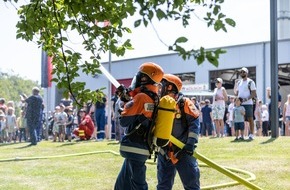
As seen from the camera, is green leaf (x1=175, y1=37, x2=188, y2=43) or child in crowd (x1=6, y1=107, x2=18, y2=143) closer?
green leaf (x1=175, y1=37, x2=188, y2=43)

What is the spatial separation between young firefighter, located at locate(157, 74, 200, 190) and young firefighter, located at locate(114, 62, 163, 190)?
0.32 meters

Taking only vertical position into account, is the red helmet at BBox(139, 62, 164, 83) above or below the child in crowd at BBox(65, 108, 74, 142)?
above

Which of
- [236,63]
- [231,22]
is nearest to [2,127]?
[236,63]

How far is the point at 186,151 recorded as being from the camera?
5.36 metres

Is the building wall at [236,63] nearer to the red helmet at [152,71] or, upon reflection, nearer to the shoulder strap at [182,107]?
the shoulder strap at [182,107]

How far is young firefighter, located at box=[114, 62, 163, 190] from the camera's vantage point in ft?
16.6

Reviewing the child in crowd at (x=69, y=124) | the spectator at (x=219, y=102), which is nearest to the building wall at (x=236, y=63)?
the child in crowd at (x=69, y=124)

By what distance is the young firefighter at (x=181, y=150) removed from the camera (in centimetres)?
539

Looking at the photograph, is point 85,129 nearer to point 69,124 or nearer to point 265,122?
point 69,124

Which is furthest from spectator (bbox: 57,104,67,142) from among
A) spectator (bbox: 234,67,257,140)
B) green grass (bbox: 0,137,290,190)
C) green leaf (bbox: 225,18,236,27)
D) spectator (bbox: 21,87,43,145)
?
green leaf (bbox: 225,18,236,27)

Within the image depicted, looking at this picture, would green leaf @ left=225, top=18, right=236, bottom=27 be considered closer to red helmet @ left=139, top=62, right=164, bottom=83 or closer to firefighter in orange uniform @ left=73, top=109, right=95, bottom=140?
red helmet @ left=139, top=62, right=164, bottom=83

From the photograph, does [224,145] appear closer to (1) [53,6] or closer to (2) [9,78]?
(1) [53,6]

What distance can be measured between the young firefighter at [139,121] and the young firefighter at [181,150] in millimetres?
323

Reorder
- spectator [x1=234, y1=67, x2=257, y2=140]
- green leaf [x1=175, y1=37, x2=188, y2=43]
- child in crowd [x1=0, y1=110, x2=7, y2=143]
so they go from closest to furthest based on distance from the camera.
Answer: green leaf [x1=175, y1=37, x2=188, y2=43] < spectator [x1=234, y1=67, x2=257, y2=140] < child in crowd [x1=0, y1=110, x2=7, y2=143]
